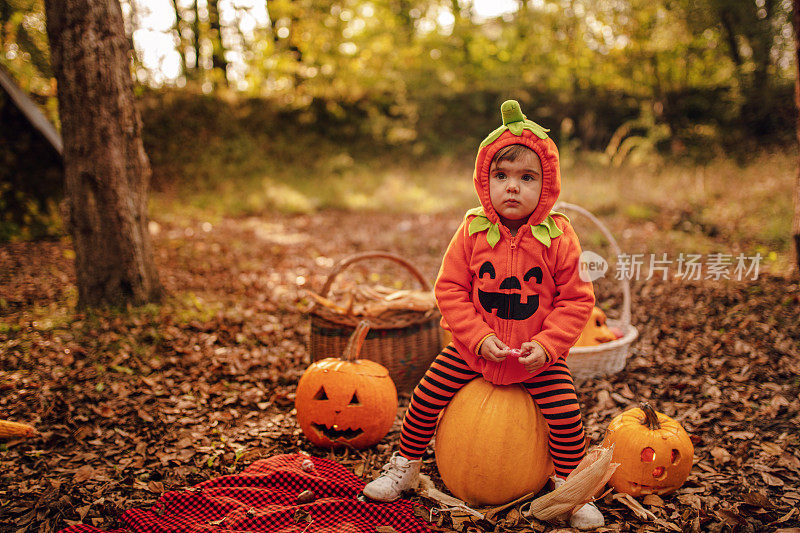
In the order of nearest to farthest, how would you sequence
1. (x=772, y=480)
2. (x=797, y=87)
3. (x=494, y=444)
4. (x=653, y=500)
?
(x=494, y=444)
(x=653, y=500)
(x=772, y=480)
(x=797, y=87)

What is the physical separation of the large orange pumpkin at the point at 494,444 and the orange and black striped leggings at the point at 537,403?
5 centimetres

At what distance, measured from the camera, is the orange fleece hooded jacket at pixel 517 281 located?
2.46 meters

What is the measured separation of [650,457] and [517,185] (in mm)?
1539

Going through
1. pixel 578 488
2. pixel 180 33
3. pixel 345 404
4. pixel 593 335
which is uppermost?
pixel 180 33

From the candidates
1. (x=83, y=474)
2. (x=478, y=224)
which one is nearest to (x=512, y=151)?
(x=478, y=224)

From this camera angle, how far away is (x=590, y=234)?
7.54 meters

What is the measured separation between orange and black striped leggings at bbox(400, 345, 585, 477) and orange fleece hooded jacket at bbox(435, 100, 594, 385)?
0.10 m

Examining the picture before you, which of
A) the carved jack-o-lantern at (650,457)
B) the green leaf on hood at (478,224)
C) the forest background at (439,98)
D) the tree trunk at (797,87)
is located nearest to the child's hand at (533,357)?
the green leaf on hood at (478,224)

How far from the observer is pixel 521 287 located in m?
2.50

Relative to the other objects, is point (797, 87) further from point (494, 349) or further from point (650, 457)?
point (494, 349)

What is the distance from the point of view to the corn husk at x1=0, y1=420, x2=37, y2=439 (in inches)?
121

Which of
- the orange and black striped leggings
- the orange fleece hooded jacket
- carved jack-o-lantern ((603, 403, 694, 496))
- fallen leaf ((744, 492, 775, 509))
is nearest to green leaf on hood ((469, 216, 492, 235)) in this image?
the orange fleece hooded jacket

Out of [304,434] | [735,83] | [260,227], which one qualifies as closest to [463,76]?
[735,83]

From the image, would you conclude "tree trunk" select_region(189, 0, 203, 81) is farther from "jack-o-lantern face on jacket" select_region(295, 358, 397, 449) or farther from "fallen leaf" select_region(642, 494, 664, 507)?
"fallen leaf" select_region(642, 494, 664, 507)
